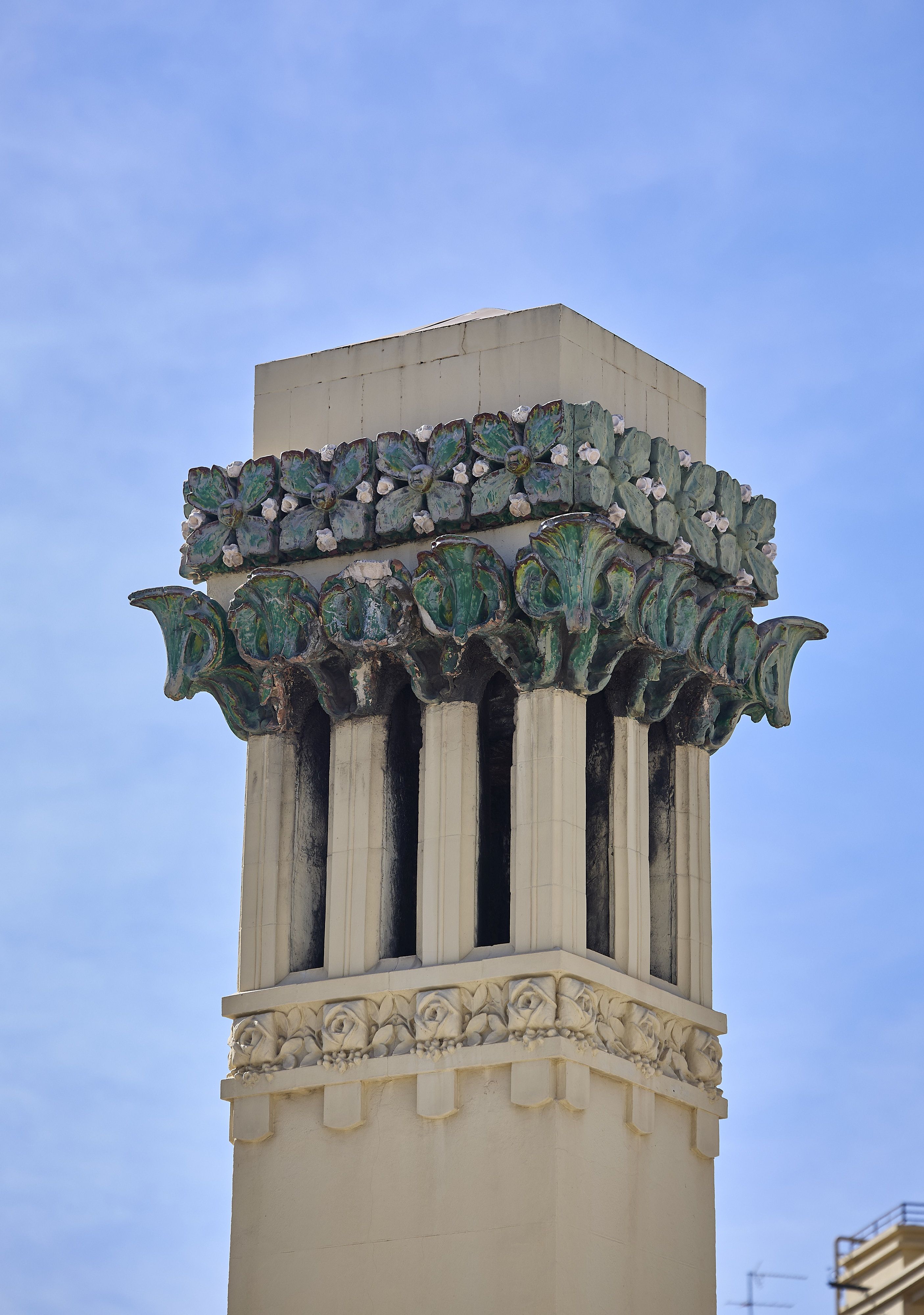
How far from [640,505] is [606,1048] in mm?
6354

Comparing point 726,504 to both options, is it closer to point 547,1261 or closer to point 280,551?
point 280,551

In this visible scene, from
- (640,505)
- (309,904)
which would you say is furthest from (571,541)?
(309,904)

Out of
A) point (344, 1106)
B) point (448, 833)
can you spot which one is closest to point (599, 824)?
point (448, 833)

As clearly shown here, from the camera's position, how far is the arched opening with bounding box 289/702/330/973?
43219 mm

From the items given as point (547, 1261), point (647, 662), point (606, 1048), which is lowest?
point (547, 1261)

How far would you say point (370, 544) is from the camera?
4328cm

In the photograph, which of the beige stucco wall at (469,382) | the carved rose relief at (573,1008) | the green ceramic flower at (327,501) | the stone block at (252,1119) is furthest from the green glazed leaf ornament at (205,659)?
the carved rose relief at (573,1008)

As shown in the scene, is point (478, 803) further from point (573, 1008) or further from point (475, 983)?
point (573, 1008)

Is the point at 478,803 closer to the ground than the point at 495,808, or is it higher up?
closer to the ground

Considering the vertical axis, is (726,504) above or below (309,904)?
above

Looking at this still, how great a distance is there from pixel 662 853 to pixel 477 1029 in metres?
4.11

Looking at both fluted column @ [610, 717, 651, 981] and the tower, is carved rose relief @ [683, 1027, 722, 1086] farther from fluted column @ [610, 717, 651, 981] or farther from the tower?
fluted column @ [610, 717, 651, 981]

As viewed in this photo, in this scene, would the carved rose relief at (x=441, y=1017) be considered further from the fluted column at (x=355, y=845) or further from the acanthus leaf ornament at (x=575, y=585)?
the acanthus leaf ornament at (x=575, y=585)

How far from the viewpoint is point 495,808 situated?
4459 centimetres
